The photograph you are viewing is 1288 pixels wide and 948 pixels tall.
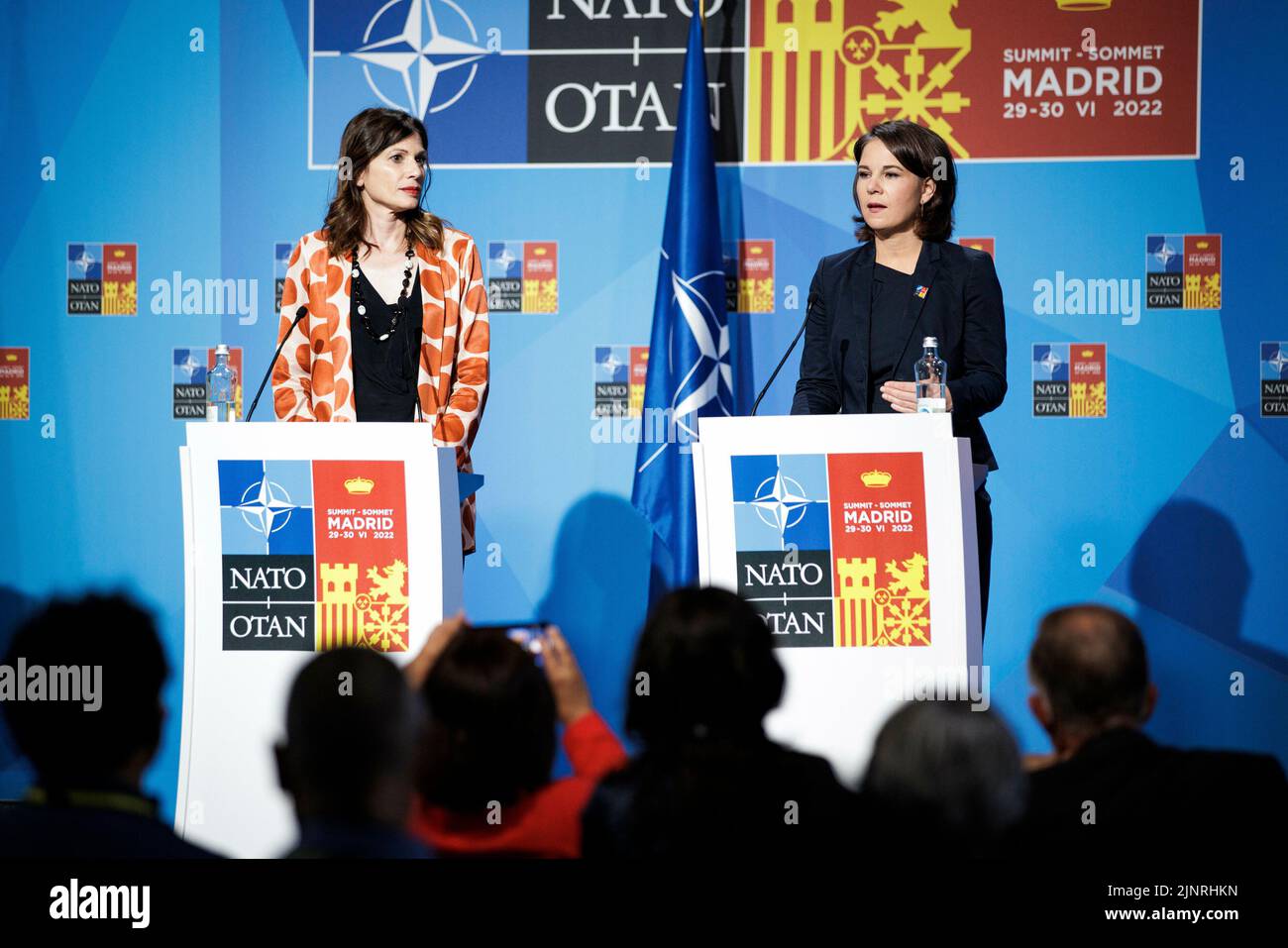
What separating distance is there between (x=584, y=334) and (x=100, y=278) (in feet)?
6.69

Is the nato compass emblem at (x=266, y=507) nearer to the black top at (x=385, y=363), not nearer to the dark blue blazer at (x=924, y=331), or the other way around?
the black top at (x=385, y=363)

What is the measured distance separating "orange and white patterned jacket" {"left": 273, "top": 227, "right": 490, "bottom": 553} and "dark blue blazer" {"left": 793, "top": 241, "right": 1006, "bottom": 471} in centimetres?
99

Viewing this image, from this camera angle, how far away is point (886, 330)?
386 centimetres

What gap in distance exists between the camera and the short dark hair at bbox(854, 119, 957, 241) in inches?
153

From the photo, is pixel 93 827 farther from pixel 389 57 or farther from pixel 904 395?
pixel 389 57

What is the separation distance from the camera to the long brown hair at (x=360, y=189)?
4137 mm

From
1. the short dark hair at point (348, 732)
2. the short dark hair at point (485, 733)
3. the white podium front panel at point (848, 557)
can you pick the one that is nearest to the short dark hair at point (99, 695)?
the short dark hair at point (348, 732)

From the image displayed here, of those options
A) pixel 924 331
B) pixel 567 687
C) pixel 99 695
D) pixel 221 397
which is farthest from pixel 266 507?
pixel 924 331

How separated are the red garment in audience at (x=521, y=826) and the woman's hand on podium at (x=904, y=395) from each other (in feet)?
6.06

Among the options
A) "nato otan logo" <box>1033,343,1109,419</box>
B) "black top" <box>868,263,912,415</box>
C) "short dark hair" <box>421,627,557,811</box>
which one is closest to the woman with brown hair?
"black top" <box>868,263,912,415</box>

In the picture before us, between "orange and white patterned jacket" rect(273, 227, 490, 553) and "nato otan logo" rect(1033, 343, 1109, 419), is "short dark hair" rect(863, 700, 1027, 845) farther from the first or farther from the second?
"nato otan logo" rect(1033, 343, 1109, 419)
